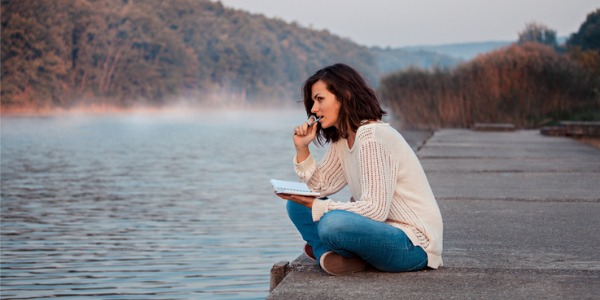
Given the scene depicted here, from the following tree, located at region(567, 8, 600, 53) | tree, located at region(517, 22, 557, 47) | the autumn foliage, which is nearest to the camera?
the autumn foliage

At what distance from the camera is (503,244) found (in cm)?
534

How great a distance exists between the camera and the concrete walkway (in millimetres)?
4062

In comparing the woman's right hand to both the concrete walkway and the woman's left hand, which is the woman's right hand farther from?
the concrete walkway

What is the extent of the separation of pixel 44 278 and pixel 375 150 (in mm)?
3585

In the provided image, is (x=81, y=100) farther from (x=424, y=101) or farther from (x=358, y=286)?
(x=358, y=286)

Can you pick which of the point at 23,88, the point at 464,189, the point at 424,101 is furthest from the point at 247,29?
the point at 464,189

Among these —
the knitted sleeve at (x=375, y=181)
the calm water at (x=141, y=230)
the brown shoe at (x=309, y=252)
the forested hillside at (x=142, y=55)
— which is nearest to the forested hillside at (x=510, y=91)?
the calm water at (x=141, y=230)

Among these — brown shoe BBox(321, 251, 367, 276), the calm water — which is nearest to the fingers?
brown shoe BBox(321, 251, 367, 276)

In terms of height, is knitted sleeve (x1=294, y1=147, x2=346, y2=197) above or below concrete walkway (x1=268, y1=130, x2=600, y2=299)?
above

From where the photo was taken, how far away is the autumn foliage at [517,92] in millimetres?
24609

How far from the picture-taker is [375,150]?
4168 mm

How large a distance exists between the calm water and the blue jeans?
2.14m

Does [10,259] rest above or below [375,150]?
below

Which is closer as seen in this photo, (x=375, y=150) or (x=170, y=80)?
(x=375, y=150)
